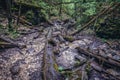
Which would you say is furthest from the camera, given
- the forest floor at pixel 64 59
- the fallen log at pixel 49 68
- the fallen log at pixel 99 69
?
the fallen log at pixel 99 69

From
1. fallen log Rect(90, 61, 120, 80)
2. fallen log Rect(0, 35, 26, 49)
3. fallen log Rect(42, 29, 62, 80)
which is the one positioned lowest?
fallen log Rect(90, 61, 120, 80)

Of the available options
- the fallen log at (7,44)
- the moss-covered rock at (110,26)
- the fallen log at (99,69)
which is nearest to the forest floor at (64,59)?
the fallen log at (99,69)

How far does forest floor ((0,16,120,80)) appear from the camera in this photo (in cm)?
745

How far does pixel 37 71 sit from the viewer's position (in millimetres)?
7586

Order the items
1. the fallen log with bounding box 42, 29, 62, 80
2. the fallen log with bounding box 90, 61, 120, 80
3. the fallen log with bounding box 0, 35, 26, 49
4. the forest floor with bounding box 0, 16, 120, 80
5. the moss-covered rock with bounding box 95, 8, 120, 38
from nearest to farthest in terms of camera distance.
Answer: the fallen log with bounding box 42, 29, 62, 80
the forest floor with bounding box 0, 16, 120, 80
the fallen log with bounding box 90, 61, 120, 80
the fallen log with bounding box 0, 35, 26, 49
the moss-covered rock with bounding box 95, 8, 120, 38

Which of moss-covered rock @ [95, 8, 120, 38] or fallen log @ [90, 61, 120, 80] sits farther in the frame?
moss-covered rock @ [95, 8, 120, 38]

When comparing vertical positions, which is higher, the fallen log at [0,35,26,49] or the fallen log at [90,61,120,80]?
the fallen log at [0,35,26,49]

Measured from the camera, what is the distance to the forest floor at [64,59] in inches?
293

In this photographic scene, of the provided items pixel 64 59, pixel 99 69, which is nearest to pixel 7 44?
pixel 64 59

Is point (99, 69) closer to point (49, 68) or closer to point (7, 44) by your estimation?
point (49, 68)

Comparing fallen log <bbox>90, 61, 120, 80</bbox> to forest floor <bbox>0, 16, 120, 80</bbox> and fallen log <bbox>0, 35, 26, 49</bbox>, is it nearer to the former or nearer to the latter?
forest floor <bbox>0, 16, 120, 80</bbox>

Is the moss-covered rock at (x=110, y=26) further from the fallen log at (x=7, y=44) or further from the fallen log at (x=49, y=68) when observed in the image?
the fallen log at (x=7, y=44)

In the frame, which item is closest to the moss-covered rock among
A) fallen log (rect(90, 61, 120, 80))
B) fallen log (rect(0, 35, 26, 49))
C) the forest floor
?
the forest floor

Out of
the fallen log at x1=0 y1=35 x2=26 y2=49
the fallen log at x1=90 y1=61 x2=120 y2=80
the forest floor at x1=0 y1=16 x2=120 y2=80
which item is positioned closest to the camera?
the forest floor at x1=0 y1=16 x2=120 y2=80
